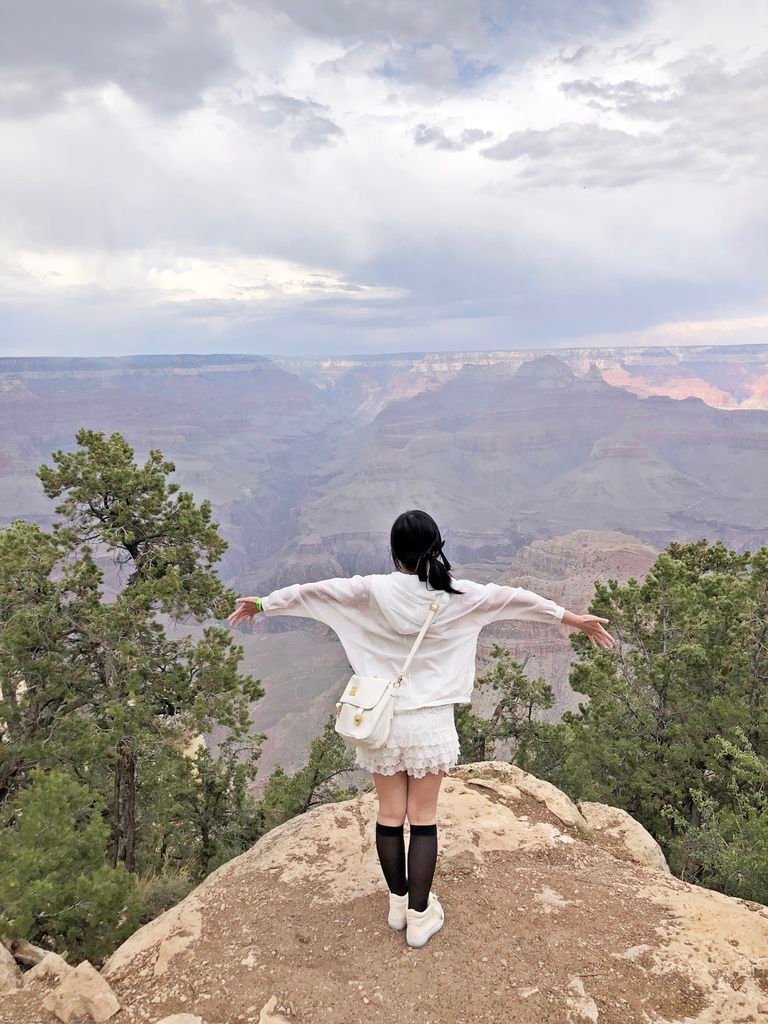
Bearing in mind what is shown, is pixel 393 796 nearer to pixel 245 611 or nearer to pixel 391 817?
pixel 391 817

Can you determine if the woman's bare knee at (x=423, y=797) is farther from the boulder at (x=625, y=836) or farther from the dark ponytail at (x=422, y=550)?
the boulder at (x=625, y=836)

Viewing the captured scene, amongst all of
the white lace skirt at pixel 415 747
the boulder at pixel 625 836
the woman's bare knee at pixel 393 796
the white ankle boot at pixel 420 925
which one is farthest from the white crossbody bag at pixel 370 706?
the boulder at pixel 625 836

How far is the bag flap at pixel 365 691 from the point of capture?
3.86 meters

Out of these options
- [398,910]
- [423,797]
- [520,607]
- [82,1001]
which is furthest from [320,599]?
[82,1001]

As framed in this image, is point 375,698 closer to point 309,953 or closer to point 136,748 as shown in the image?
point 309,953

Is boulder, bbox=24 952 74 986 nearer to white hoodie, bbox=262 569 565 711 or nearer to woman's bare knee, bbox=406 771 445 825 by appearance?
woman's bare knee, bbox=406 771 445 825

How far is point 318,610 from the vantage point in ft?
13.8

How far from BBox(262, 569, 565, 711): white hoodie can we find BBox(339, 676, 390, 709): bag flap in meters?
0.11

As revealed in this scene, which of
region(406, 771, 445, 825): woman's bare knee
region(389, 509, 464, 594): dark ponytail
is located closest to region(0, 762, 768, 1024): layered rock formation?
region(406, 771, 445, 825): woman's bare knee

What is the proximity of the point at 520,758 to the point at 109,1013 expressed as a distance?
42.8 feet

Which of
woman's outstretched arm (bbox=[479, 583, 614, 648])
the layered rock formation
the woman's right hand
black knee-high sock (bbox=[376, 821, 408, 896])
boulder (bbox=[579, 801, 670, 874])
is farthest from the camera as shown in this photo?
boulder (bbox=[579, 801, 670, 874])

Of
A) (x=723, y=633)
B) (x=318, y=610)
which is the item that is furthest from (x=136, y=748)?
(x=723, y=633)

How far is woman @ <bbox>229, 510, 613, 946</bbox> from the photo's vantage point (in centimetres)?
394

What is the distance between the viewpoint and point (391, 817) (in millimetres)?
4141
